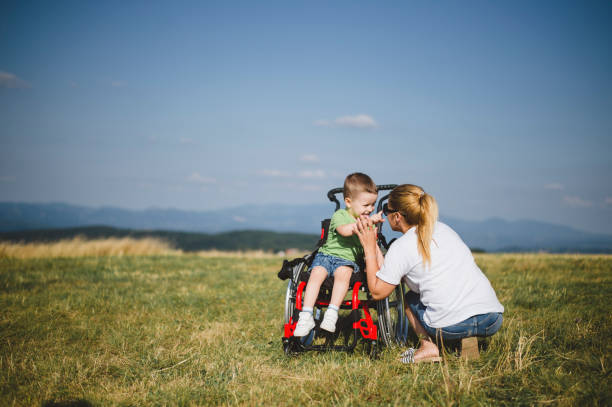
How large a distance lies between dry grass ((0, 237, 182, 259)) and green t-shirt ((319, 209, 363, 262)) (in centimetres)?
1220

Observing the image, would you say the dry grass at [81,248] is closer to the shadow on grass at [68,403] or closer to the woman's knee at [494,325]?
the shadow on grass at [68,403]

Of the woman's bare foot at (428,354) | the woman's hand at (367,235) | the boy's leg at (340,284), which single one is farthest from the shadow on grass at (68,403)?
the woman's bare foot at (428,354)

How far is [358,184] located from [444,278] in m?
1.28

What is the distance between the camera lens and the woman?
9.82 ft

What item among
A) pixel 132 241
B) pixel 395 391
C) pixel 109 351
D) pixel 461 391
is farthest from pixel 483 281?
pixel 132 241

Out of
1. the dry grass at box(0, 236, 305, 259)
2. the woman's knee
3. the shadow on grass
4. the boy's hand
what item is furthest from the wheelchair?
A: the dry grass at box(0, 236, 305, 259)

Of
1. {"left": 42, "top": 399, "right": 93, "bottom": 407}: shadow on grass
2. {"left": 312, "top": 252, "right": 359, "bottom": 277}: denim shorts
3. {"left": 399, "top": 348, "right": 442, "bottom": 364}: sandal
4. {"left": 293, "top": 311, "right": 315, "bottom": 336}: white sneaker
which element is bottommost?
{"left": 42, "top": 399, "right": 93, "bottom": 407}: shadow on grass

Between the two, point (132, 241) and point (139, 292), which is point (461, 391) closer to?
point (139, 292)

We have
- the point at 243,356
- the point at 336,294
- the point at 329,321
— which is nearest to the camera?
the point at 329,321

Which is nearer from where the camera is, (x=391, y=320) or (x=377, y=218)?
(x=377, y=218)

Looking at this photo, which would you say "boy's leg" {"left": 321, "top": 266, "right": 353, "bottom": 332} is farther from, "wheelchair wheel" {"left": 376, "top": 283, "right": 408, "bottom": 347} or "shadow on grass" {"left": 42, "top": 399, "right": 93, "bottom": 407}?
"shadow on grass" {"left": 42, "top": 399, "right": 93, "bottom": 407}

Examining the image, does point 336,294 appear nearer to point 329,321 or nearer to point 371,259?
point 329,321

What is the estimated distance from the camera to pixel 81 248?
13.8m

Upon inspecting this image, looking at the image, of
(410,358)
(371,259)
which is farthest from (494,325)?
(371,259)
